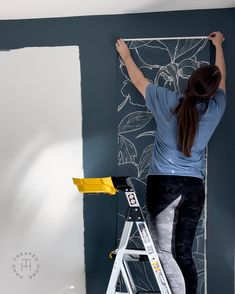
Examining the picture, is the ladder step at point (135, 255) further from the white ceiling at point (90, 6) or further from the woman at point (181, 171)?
the white ceiling at point (90, 6)

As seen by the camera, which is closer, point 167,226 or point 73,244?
point 167,226

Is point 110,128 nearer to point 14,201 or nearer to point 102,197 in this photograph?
point 102,197

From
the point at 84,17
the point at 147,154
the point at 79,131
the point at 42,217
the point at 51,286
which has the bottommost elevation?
the point at 51,286

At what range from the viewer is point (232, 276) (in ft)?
7.97

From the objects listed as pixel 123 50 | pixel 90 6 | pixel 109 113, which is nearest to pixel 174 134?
pixel 109 113

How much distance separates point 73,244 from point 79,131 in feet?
2.37

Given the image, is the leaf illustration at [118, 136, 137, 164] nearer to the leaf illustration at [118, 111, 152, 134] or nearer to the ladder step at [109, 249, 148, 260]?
the leaf illustration at [118, 111, 152, 134]

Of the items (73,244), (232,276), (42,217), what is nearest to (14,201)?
(42,217)

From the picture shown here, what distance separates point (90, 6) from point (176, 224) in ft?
4.39

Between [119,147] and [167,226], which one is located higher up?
[119,147]

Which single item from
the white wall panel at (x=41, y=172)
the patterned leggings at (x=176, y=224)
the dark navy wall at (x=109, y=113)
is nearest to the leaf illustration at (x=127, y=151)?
the dark navy wall at (x=109, y=113)

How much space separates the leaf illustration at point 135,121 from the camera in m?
2.45

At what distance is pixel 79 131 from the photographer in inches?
98.5

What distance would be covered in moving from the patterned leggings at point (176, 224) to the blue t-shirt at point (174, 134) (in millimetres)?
Result: 60
